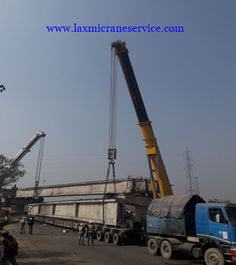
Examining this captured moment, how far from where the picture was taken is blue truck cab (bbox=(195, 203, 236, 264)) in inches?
571

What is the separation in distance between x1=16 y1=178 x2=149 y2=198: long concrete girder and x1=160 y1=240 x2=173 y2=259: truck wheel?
12306mm

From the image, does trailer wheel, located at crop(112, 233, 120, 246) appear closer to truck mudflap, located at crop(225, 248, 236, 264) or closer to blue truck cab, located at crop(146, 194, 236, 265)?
blue truck cab, located at crop(146, 194, 236, 265)

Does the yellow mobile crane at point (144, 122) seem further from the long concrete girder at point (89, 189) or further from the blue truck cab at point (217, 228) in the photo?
the blue truck cab at point (217, 228)

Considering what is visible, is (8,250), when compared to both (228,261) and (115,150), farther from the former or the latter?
(115,150)

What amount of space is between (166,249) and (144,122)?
31.1 ft

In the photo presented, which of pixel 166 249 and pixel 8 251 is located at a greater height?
pixel 166 249

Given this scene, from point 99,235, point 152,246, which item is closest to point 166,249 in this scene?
point 152,246

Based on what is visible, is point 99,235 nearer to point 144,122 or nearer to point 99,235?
point 99,235

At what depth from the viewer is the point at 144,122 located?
24969 mm

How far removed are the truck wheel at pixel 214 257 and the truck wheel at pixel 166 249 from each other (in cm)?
276

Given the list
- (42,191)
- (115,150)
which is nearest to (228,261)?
(115,150)

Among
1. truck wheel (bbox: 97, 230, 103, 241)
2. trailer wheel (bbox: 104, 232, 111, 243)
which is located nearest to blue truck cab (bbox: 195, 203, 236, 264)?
trailer wheel (bbox: 104, 232, 111, 243)

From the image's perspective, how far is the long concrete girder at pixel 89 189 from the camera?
32.2 m

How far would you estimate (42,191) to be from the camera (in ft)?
187
